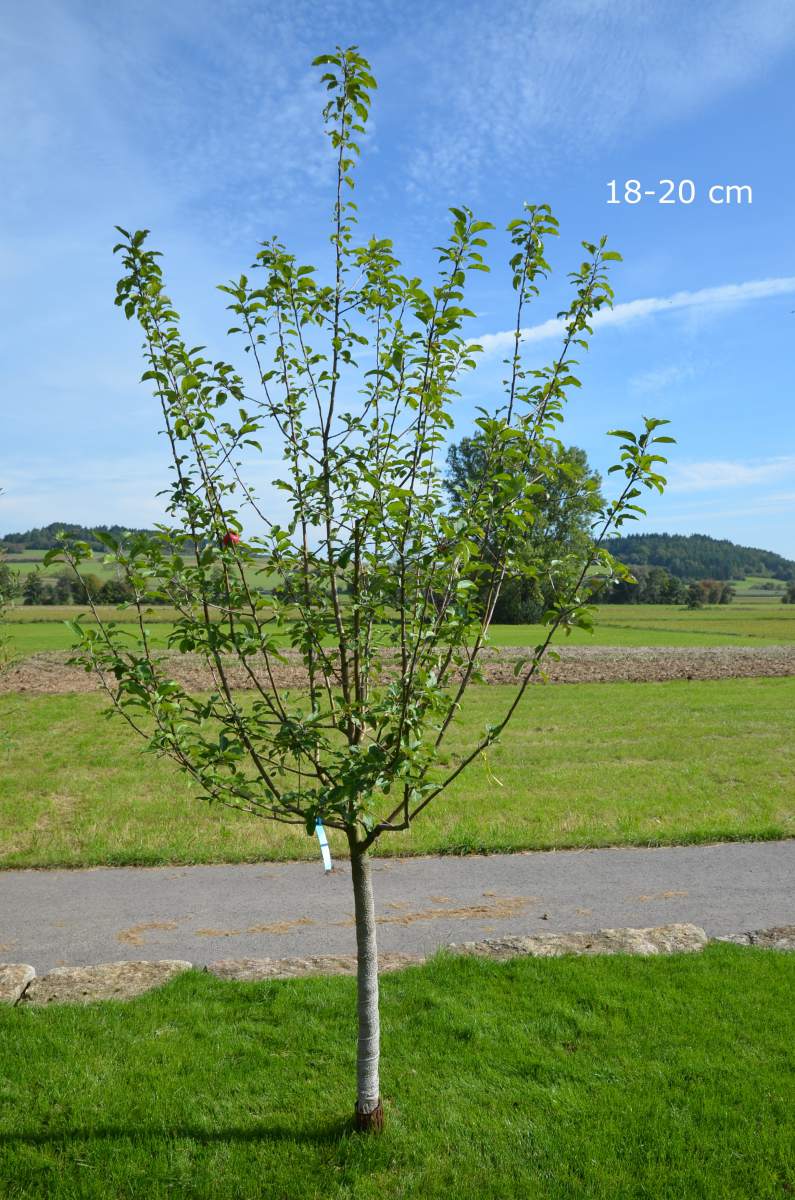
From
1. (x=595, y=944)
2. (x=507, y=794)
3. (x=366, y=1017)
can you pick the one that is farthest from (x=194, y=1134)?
(x=507, y=794)

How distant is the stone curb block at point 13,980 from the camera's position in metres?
6.80

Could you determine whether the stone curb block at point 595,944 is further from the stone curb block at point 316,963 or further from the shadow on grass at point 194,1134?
the shadow on grass at point 194,1134

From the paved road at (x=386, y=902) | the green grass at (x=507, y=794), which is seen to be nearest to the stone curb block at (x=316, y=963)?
the paved road at (x=386, y=902)

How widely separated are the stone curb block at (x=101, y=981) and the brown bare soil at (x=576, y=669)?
18.4 meters

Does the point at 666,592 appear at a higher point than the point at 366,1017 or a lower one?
higher

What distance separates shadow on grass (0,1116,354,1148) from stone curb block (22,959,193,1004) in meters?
1.70

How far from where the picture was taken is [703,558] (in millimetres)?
160875

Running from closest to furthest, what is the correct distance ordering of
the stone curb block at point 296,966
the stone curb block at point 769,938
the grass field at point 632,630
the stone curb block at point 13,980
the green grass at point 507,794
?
1. the stone curb block at point 13,980
2. the stone curb block at point 296,966
3. the stone curb block at point 769,938
4. the green grass at point 507,794
5. the grass field at point 632,630

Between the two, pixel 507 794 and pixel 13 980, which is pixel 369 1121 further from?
pixel 507 794

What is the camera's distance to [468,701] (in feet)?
83.4

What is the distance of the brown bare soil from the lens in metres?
29.8

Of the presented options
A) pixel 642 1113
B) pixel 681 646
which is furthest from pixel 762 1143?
pixel 681 646

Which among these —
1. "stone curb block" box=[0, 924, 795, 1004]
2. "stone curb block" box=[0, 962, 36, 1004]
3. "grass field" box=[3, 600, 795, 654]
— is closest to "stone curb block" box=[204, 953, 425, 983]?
"stone curb block" box=[0, 924, 795, 1004]

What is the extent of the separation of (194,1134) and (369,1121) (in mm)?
1099
